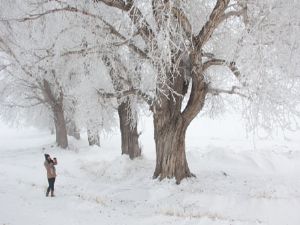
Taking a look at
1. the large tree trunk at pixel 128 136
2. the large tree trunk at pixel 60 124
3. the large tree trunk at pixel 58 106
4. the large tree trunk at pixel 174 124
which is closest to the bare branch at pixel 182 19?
the large tree trunk at pixel 174 124

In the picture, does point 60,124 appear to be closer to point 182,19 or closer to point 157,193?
point 157,193

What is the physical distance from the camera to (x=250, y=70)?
10.2m

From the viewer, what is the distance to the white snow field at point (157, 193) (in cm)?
1009

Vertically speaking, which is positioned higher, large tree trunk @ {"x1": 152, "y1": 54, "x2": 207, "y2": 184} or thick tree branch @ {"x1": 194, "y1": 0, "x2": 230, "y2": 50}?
thick tree branch @ {"x1": 194, "y1": 0, "x2": 230, "y2": 50}

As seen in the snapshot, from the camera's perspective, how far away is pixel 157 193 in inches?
525

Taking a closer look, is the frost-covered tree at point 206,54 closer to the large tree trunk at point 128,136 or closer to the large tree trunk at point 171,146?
the large tree trunk at point 171,146

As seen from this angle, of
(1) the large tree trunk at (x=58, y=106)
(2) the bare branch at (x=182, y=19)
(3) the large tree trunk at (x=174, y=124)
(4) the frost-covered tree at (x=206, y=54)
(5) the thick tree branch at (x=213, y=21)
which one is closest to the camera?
(4) the frost-covered tree at (x=206, y=54)

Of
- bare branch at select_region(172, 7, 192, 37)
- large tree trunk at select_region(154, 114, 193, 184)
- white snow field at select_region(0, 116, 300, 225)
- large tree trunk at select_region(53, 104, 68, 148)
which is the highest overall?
bare branch at select_region(172, 7, 192, 37)

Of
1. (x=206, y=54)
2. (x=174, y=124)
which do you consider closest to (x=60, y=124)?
(x=174, y=124)

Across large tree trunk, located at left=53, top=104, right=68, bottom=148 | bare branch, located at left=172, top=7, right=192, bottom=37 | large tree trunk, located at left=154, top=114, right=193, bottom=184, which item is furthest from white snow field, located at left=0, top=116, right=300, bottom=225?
large tree trunk, located at left=53, top=104, right=68, bottom=148

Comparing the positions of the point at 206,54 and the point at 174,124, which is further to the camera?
the point at 174,124

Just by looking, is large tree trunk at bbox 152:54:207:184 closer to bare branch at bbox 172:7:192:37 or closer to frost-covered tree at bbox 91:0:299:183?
frost-covered tree at bbox 91:0:299:183

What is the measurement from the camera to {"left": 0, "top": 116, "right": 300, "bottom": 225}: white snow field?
10.1 metres

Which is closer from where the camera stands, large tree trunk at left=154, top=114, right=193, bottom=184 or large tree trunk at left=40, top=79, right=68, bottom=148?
large tree trunk at left=154, top=114, right=193, bottom=184
